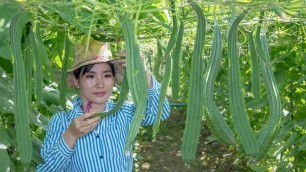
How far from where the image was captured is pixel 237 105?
39.3 inches

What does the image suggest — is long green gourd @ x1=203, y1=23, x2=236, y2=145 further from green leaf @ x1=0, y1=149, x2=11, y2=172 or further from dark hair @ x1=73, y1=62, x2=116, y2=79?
dark hair @ x1=73, y1=62, x2=116, y2=79

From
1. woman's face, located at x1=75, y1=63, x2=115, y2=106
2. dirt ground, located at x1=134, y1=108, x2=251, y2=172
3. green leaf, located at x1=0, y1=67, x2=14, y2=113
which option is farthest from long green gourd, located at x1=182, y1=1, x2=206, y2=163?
dirt ground, located at x1=134, y1=108, x2=251, y2=172

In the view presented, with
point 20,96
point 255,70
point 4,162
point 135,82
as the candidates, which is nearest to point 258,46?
point 255,70

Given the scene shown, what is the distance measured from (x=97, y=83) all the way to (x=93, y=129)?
0.59 ft

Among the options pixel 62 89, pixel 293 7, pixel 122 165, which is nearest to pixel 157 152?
pixel 122 165

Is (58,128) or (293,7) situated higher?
(293,7)

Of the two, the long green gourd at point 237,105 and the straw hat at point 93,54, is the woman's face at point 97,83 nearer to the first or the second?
the straw hat at point 93,54

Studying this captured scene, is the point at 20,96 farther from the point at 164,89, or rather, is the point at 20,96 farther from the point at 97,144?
the point at 97,144

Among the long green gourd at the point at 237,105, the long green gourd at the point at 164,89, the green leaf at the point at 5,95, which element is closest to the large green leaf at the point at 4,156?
the green leaf at the point at 5,95

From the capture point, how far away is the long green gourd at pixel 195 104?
0.98 meters

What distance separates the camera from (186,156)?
0.98 meters

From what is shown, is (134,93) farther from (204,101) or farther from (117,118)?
(117,118)

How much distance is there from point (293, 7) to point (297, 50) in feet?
9.10

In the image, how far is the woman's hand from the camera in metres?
1.93
